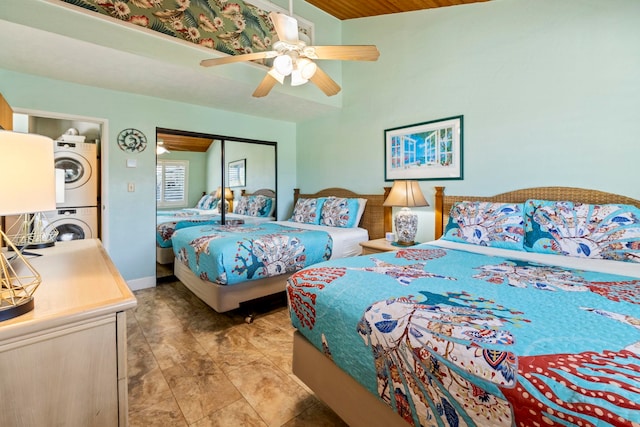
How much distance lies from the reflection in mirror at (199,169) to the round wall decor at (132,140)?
0.62ft

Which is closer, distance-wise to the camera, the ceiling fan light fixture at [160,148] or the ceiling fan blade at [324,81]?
the ceiling fan blade at [324,81]

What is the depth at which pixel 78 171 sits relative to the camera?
3.56 m

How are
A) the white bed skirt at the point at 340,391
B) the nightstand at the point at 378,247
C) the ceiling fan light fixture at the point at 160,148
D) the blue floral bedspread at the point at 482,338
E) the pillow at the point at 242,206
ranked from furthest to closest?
the pillow at the point at 242,206 < the ceiling fan light fixture at the point at 160,148 < the nightstand at the point at 378,247 < the white bed skirt at the point at 340,391 < the blue floral bedspread at the point at 482,338

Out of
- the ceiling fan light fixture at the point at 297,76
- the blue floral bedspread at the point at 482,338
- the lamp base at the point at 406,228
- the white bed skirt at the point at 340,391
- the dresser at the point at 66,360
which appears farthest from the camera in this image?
the lamp base at the point at 406,228

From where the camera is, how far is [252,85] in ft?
10.6

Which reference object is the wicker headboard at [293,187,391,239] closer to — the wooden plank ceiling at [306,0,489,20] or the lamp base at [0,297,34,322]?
the wooden plank ceiling at [306,0,489,20]

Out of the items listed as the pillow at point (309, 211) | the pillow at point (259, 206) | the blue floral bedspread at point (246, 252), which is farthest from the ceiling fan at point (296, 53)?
the pillow at point (259, 206)

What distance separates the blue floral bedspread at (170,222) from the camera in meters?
3.77

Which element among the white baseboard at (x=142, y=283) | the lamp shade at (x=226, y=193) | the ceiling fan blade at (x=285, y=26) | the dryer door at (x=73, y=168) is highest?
the ceiling fan blade at (x=285, y=26)

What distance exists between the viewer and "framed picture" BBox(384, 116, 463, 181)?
9.88 ft

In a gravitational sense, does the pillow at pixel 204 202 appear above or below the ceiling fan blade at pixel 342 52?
below

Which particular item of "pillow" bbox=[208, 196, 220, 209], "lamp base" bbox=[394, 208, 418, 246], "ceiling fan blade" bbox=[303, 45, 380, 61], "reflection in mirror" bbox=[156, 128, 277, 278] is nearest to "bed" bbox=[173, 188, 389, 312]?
"lamp base" bbox=[394, 208, 418, 246]

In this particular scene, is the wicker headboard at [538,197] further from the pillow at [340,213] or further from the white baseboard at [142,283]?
the white baseboard at [142,283]

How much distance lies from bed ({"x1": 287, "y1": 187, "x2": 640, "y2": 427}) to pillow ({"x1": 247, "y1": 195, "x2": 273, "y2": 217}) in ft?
9.85
